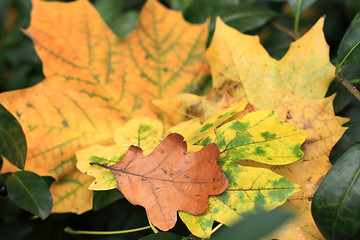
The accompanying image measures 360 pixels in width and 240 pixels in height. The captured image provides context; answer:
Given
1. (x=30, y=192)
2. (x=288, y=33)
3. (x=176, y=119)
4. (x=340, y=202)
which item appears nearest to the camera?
(x=340, y=202)

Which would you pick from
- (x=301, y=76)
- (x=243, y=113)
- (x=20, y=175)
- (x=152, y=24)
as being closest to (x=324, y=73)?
(x=301, y=76)

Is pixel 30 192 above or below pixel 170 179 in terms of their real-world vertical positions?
below

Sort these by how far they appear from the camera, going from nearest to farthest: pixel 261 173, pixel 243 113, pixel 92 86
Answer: pixel 261 173
pixel 243 113
pixel 92 86

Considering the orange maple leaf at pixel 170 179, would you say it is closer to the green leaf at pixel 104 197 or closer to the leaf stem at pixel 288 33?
the green leaf at pixel 104 197

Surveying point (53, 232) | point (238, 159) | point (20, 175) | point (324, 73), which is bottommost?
point (53, 232)

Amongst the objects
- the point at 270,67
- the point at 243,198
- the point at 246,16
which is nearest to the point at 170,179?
the point at 243,198

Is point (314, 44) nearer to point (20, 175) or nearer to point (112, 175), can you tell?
point (112, 175)

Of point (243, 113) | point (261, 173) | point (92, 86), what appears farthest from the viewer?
point (92, 86)

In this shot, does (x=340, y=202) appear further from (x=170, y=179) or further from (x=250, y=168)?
(x=170, y=179)
